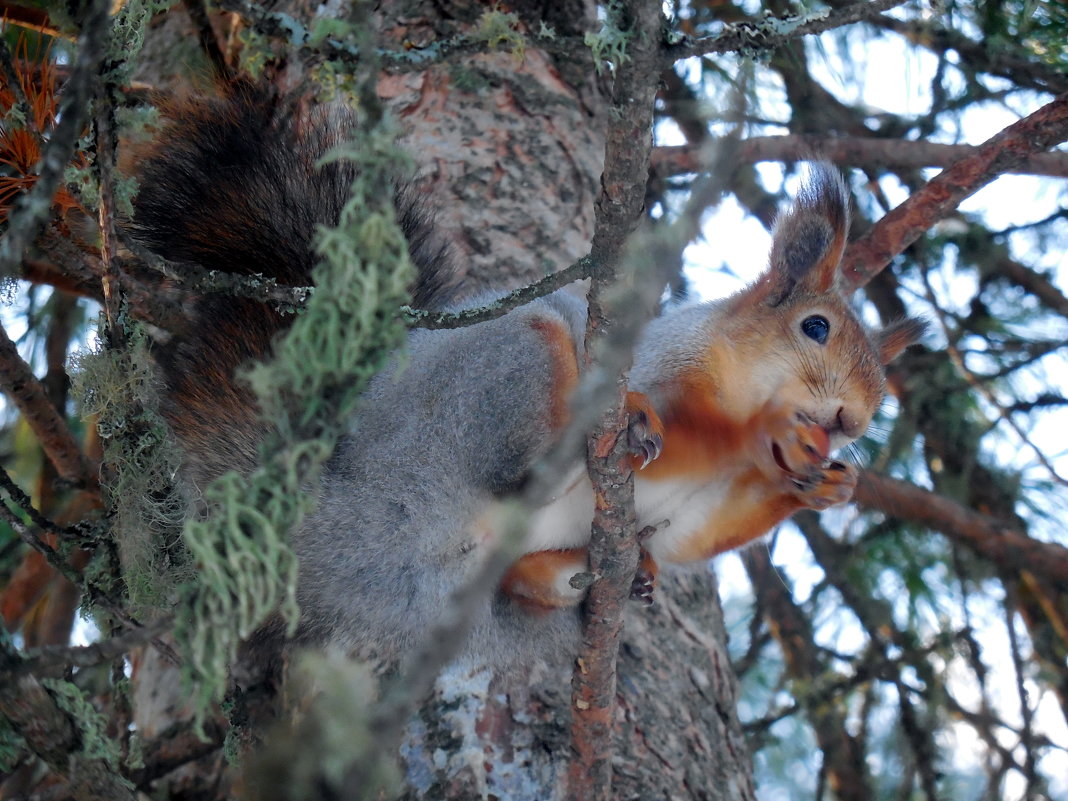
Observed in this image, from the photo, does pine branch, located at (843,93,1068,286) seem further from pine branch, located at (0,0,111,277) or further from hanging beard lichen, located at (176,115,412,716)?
pine branch, located at (0,0,111,277)

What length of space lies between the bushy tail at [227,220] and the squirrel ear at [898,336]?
91 centimetres

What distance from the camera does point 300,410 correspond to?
0.71 meters

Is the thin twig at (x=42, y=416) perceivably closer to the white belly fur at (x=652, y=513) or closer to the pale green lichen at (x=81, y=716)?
the pale green lichen at (x=81, y=716)

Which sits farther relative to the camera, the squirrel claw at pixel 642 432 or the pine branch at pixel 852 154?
the pine branch at pixel 852 154

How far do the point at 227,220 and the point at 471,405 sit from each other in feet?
1.48

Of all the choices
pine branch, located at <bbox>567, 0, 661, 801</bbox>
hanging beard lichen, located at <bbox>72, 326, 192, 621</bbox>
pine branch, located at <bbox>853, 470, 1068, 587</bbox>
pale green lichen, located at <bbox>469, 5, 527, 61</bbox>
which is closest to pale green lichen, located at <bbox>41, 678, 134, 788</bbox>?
hanging beard lichen, located at <bbox>72, 326, 192, 621</bbox>

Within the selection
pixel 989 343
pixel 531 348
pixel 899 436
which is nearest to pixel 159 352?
pixel 531 348

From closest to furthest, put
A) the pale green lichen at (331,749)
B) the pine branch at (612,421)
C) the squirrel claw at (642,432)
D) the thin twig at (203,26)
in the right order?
the pale green lichen at (331,749)
the pine branch at (612,421)
the squirrel claw at (642,432)
the thin twig at (203,26)

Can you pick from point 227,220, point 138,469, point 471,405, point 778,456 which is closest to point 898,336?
point 778,456

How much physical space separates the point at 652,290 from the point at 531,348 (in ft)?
2.45

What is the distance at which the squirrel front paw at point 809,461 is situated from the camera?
141cm

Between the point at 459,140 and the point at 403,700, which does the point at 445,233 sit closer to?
the point at 459,140

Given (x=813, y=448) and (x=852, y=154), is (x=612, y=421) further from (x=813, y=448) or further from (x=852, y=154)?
(x=852, y=154)

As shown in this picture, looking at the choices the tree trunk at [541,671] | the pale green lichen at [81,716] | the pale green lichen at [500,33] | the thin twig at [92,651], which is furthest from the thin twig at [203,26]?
the thin twig at [92,651]
